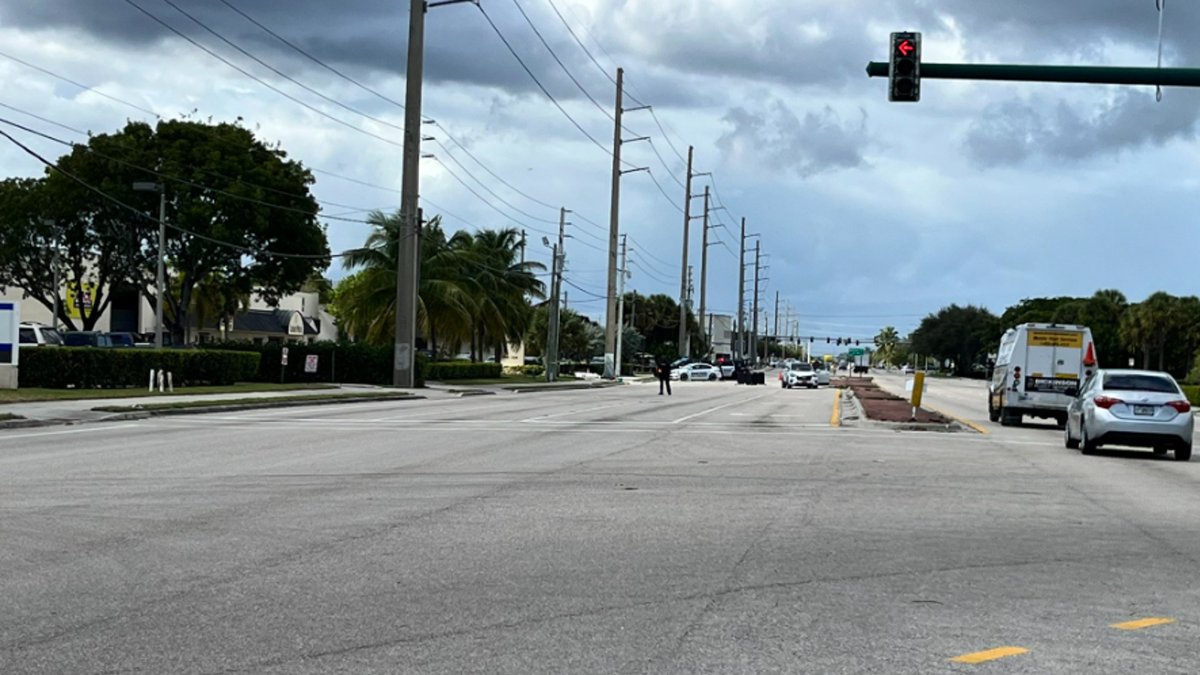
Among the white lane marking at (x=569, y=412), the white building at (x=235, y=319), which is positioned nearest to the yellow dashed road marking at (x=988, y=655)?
the white lane marking at (x=569, y=412)

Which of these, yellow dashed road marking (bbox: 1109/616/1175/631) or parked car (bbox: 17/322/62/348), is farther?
parked car (bbox: 17/322/62/348)

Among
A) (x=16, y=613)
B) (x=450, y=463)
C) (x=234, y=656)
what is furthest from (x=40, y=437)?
(x=234, y=656)

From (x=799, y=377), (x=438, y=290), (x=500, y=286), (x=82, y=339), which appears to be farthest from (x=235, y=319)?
(x=82, y=339)

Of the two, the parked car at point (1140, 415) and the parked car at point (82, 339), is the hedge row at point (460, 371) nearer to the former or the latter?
the parked car at point (82, 339)

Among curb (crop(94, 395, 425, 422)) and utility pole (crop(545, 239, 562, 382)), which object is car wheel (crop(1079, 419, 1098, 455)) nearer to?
curb (crop(94, 395, 425, 422))

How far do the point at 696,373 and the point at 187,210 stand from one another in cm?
4887

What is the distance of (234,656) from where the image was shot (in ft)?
22.4

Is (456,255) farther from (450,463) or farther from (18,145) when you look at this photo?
(450,463)

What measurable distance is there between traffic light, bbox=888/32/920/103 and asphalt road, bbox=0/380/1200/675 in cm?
538

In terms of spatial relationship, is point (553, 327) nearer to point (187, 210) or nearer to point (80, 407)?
point (187, 210)

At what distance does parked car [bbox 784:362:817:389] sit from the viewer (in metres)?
77.5

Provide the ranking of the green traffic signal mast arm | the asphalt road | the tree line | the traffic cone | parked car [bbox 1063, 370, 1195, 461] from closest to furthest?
the asphalt road
the green traffic signal mast arm
parked car [bbox 1063, 370, 1195, 461]
the traffic cone
the tree line

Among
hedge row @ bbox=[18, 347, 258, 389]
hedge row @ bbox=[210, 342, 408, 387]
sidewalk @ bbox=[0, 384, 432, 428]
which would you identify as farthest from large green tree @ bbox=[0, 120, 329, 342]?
sidewalk @ bbox=[0, 384, 432, 428]

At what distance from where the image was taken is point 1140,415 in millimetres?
22125
